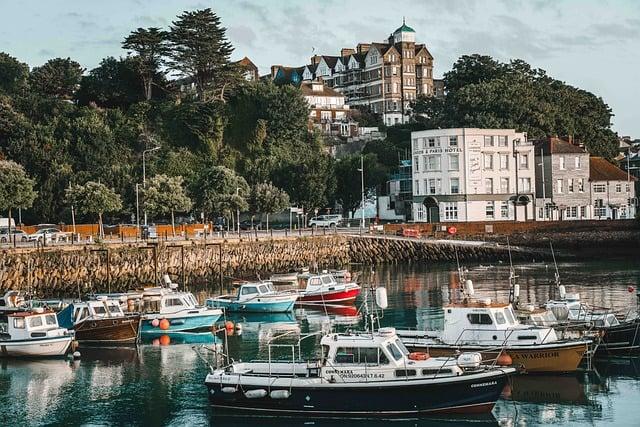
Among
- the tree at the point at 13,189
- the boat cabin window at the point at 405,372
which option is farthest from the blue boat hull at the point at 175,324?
the tree at the point at 13,189

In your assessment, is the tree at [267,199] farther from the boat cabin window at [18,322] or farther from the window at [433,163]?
the boat cabin window at [18,322]

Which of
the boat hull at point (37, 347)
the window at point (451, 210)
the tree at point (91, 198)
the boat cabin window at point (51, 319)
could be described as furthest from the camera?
the window at point (451, 210)

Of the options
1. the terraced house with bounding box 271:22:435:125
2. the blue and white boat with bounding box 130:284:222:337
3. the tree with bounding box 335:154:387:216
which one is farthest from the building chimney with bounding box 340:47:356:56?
the blue and white boat with bounding box 130:284:222:337

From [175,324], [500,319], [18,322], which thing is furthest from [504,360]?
[18,322]

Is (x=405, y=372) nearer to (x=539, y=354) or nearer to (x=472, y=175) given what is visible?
(x=539, y=354)

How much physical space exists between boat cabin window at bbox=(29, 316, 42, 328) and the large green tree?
77.5m

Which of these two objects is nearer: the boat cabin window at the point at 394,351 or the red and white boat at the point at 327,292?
the boat cabin window at the point at 394,351

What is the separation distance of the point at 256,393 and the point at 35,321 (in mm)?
16190

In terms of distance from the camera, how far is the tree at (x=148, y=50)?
114 metres

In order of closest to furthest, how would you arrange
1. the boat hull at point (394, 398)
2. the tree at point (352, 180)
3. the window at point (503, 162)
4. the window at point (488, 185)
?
the boat hull at point (394, 398) → the window at point (488, 185) → the window at point (503, 162) → the tree at point (352, 180)

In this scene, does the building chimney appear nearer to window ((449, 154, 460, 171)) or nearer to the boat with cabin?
window ((449, 154, 460, 171))

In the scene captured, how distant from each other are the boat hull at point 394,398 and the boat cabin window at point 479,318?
223 inches

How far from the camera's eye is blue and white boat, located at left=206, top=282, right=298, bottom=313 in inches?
2245

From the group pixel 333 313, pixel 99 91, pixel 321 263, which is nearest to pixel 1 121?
pixel 99 91
